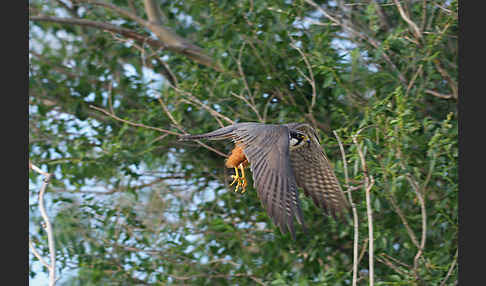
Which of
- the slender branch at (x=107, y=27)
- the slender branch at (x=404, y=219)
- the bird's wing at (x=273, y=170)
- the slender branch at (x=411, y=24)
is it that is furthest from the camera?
the slender branch at (x=107, y=27)

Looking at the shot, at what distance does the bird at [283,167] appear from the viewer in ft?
10.2

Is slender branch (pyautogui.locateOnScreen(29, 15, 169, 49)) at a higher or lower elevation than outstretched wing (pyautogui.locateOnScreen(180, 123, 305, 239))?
higher

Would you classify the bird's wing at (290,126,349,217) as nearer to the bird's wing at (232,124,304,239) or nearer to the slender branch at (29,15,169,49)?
the bird's wing at (232,124,304,239)

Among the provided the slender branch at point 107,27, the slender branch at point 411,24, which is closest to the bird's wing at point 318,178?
the slender branch at point 411,24

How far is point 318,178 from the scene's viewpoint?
413 cm

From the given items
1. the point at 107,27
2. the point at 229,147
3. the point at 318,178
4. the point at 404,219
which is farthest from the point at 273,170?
the point at 107,27

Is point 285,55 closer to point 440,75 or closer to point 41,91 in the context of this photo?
point 440,75

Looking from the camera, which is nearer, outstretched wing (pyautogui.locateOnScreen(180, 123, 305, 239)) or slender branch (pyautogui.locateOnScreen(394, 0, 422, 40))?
outstretched wing (pyautogui.locateOnScreen(180, 123, 305, 239))

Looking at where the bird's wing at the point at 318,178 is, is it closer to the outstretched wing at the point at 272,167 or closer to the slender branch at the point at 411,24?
the outstretched wing at the point at 272,167

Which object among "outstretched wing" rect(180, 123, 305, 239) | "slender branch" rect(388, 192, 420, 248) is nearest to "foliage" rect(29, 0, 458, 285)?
"slender branch" rect(388, 192, 420, 248)

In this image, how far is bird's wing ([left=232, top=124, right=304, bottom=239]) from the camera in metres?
3.07

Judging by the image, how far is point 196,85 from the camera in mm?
4754

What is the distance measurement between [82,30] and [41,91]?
0.88 metres

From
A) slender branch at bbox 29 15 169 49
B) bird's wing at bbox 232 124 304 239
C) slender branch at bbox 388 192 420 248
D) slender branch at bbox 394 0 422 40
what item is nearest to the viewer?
bird's wing at bbox 232 124 304 239
